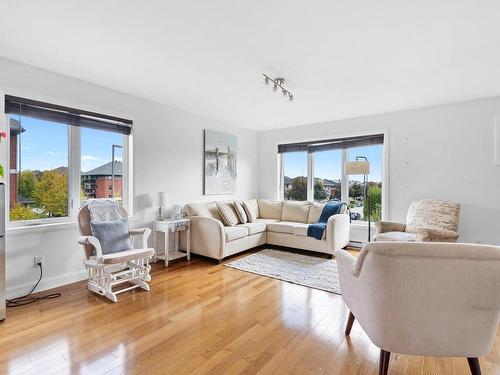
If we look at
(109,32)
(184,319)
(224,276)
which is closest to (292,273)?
(224,276)

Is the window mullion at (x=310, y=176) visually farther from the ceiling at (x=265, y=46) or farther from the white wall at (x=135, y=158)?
the ceiling at (x=265, y=46)

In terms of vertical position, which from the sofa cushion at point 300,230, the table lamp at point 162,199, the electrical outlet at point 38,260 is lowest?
the electrical outlet at point 38,260

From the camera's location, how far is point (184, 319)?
226cm

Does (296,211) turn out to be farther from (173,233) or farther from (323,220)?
(173,233)

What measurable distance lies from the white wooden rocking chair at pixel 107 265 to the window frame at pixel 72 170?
15.0 inches

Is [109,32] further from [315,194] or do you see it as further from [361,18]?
[315,194]

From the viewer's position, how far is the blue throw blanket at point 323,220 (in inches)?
161

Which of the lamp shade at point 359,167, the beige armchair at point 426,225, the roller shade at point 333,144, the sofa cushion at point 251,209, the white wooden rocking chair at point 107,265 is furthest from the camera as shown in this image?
the sofa cushion at point 251,209

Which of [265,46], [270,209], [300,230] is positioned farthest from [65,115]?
[270,209]

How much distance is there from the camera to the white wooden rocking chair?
2628 mm

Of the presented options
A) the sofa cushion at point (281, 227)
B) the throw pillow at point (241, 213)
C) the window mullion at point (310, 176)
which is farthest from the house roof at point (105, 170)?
the window mullion at point (310, 176)

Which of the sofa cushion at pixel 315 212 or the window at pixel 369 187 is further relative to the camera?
the sofa cushion at pixel 315 212

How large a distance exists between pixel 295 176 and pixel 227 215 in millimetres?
2013

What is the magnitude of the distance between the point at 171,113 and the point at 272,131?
7.92 feet
